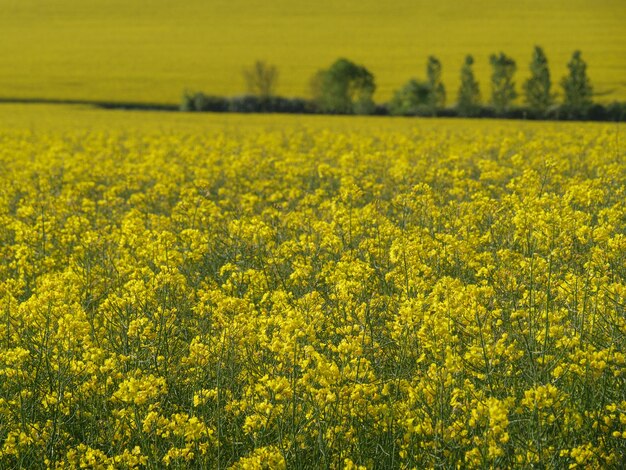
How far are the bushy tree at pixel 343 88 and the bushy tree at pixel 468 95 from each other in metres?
7.01

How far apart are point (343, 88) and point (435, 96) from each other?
23.5 feet

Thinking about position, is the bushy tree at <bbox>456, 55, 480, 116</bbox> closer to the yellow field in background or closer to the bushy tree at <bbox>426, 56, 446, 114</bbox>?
the bushy tree at <bbox>426, 56, 446, 114</bbox>

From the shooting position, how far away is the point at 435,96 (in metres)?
56.6

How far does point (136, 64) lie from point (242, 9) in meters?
31.5

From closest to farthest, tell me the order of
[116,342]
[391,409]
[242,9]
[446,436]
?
[446,436]
[391,409]
[116,342]
[242,9]

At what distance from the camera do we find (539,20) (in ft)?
290

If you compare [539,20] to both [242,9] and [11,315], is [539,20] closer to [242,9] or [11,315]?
[242,9]

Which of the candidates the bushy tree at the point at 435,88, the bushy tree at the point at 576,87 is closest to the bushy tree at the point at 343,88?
the bushy tree at the point at 435,88

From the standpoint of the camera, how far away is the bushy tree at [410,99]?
55438mm

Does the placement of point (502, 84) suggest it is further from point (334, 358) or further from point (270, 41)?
point (334, 358)

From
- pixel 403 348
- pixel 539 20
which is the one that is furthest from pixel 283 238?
pixel 539 20

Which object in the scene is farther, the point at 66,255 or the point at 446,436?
the point at 66,255

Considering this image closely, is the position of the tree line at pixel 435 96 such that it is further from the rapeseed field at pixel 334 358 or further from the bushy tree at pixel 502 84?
the rapeseed field at pixel 334 358

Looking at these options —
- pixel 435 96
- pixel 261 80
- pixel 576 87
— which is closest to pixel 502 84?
pixel 435 96
